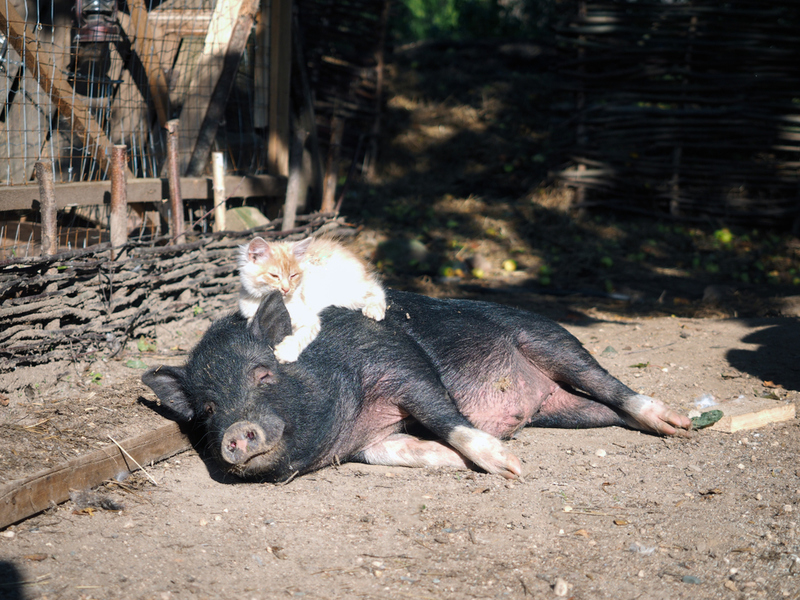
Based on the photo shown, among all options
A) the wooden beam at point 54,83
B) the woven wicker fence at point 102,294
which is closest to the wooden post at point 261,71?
the woven wicker fence at point 102,294

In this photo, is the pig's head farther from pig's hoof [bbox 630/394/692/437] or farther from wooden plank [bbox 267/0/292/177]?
wooden plank [bbox 267/0/292/177]

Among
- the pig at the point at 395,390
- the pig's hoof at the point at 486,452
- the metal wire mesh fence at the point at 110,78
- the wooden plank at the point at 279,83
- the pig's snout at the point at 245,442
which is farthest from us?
the wooden plank at the point at 279,83

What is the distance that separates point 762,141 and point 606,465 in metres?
7.32

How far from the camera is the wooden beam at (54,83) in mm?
3832

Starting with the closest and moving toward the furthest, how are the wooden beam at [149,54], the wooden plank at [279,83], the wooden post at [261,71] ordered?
the wooden beam at [149,54] < the wooden post at [261,71] < the wooden plank at [279,83]

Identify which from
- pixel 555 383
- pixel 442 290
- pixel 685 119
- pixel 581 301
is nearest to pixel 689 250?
pixel 685 119

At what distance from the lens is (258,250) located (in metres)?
3.39

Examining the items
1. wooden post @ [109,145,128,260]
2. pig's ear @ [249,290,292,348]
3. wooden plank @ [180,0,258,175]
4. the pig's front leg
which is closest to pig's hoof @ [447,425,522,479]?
the pig's front leg

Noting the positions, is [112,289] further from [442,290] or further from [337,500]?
[442,290]

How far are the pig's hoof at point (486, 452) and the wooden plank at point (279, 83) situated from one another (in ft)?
12.2

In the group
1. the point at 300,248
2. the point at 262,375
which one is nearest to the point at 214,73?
the point at 300,248

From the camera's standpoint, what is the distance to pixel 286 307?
134 inches

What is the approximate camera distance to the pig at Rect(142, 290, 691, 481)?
297 cm

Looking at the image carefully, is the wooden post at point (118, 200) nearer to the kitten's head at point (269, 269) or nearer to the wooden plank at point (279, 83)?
the kitten's head at point (269, 269)
